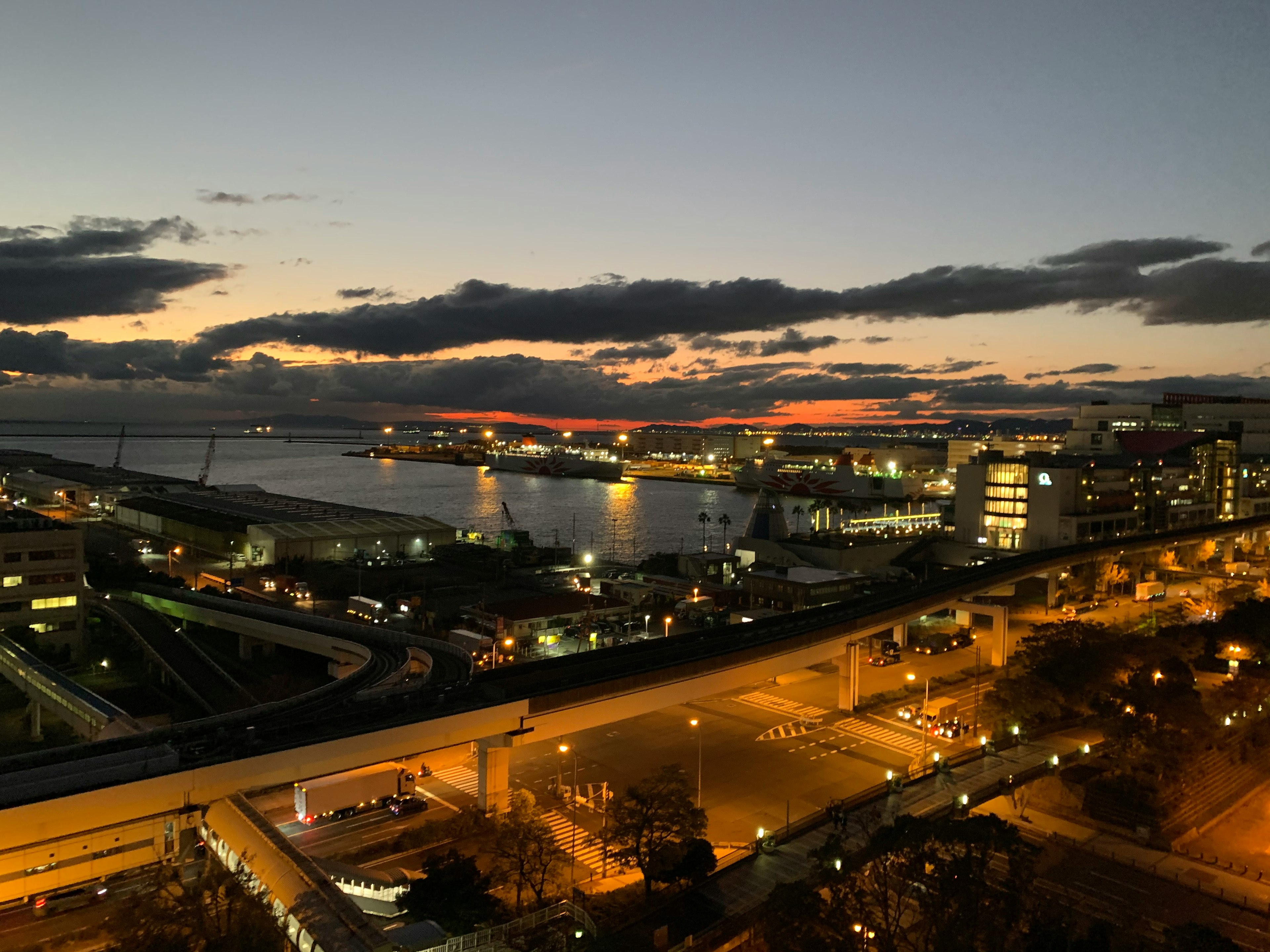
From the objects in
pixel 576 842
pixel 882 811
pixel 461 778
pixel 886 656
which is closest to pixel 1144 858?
pixel 882 811

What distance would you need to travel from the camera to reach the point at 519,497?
5597 cm

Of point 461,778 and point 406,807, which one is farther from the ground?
point 406,807

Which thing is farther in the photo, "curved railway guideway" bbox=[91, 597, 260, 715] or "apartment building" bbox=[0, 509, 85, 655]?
"apartment building" bbox=[0, 509, 85, 655]

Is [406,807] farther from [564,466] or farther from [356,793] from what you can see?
[564,466]

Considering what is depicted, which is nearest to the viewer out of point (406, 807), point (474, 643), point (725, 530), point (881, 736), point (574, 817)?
point (574, 817)

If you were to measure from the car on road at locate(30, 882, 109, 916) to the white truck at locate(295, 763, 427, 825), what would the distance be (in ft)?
6.35

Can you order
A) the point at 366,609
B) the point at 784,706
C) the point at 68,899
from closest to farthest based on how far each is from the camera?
the point at 68,899 < the point at 784,706 < the point at 366,609

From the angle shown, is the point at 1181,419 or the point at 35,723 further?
the point at 1181,419

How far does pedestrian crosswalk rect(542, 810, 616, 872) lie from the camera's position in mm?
8180

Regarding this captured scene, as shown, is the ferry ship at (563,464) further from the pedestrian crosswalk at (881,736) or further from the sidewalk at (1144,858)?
the sidewalk at (1144,858)

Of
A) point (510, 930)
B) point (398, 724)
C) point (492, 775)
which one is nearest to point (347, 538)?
point (492, 775)

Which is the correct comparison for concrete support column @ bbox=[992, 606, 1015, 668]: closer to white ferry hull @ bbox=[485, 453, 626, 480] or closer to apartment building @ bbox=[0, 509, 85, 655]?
apartment building @ bbox=[0, 509, 85, 655]

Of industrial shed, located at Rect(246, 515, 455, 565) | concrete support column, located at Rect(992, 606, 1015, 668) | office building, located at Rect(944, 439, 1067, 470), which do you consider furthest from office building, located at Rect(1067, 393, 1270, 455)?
industrial shed, located at Rect(246, 515, 455, 565)

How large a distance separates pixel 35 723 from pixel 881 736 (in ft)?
39.1
